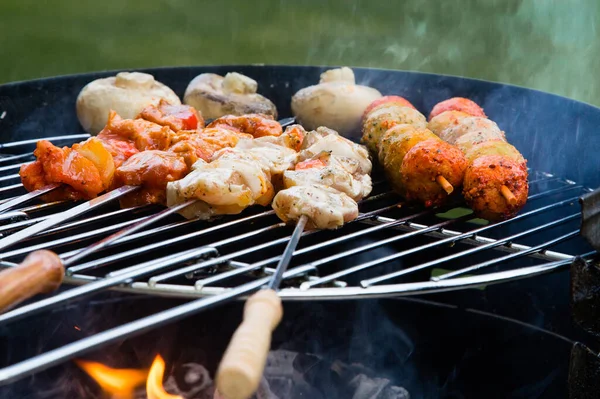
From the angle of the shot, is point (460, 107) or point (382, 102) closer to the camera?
point (460, 107)

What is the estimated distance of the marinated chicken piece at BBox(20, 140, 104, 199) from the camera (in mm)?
2582

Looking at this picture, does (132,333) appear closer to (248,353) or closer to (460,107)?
(248,353)

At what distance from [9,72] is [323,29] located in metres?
4.30

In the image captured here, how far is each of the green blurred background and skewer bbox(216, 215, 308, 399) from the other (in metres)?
6.45

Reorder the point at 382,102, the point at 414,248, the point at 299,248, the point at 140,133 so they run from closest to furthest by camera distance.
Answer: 1. the point at 414,248
2. the point at 299,248
3. the point at 140,133
4. the point at 382,102

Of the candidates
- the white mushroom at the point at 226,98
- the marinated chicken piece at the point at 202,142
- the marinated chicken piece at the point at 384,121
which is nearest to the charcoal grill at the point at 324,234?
the marinated chicken piece at the point at 384,121

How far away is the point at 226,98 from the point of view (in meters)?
3.81

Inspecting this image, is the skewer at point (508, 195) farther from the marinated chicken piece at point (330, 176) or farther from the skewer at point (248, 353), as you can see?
the skewer at point (248, 353)

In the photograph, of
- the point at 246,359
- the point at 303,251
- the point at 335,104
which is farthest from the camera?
the point at 335,104

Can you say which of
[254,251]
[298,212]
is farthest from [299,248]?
[254,251]

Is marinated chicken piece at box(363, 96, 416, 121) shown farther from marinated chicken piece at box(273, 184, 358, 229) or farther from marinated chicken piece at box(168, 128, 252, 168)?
marinated chicken piece at box(273, 184, 358, 229)

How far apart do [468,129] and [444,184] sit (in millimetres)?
668

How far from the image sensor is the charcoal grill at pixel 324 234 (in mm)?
1855

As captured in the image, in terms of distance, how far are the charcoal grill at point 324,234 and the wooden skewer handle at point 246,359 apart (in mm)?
292
